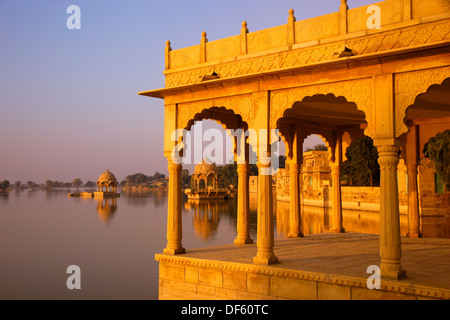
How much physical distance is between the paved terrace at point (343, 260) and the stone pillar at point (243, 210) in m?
0.50

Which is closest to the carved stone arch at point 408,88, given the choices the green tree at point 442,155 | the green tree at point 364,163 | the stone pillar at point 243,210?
the stone pillar at point 243,210

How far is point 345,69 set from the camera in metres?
6.75

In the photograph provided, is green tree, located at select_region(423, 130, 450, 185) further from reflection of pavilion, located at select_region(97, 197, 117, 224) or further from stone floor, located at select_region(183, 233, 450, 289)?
reflection of pavilion, located at select_region(97, 197, 117, 224)

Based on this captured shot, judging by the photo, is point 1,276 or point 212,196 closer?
point 1,276

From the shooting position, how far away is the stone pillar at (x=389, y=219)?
6.04m

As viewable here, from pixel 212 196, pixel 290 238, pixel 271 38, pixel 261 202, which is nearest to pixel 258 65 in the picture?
pixel 271 38

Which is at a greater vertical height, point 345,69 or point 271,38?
point 271,38

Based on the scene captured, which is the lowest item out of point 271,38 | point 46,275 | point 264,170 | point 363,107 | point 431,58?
point 46,275

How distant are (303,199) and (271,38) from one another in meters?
34.2

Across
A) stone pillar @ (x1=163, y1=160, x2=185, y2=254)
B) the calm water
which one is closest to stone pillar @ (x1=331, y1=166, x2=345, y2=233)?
stone pillar @ (x1=163, y1=160, x2=185, y2=254)

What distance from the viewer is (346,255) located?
26.2 ft

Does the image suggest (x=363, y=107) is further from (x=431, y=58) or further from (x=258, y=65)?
(x=258, y=65)

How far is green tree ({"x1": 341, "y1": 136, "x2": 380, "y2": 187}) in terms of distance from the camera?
110 feet

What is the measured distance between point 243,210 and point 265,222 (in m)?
2.70
